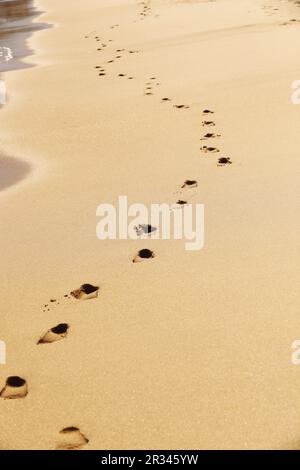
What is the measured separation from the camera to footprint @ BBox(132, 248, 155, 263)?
10.3 feet

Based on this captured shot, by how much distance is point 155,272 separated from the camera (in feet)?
9.80

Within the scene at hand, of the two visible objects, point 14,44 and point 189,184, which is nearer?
point 189,184

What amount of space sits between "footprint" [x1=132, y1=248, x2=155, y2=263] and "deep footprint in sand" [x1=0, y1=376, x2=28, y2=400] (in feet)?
3.54

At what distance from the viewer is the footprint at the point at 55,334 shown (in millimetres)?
2551

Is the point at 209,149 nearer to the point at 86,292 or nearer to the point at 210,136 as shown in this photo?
the point at 210,136

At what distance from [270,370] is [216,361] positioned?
0.79 feet

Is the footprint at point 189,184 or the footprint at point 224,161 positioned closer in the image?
the footprint at point 189,184

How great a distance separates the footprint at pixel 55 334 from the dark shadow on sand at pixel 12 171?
205cm

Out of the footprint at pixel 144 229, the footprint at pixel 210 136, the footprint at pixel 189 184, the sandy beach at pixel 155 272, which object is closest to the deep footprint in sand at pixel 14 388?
the sandy beach at pixel 155 272

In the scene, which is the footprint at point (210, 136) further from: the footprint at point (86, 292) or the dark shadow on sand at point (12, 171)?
the footprint at point (86, 292)

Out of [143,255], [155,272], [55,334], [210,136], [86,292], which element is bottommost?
[55,334]

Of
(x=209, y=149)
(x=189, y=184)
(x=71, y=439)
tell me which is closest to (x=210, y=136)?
(x=209, y=149)

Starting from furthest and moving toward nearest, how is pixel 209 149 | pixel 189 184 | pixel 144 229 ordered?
pixel 209 149 → pixel 189 184 → pixel 144 229

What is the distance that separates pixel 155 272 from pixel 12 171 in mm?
2275
